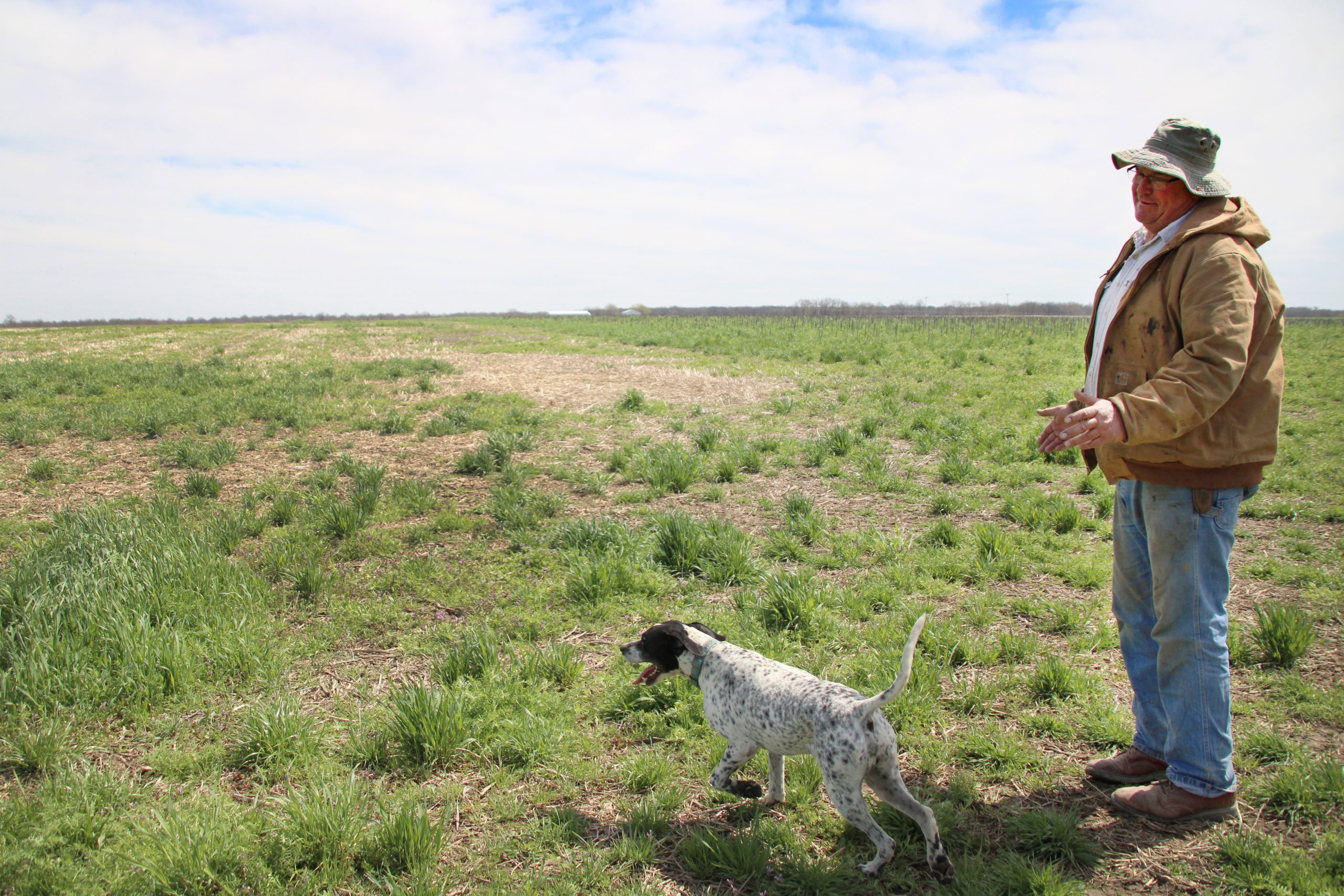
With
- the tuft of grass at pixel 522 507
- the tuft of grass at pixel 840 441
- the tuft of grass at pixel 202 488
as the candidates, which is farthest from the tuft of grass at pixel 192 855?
the tuft of grass at pixel 840 441

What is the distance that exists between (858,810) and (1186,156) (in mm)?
2914

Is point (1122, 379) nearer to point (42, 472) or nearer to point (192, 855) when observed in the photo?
point (192, 855)

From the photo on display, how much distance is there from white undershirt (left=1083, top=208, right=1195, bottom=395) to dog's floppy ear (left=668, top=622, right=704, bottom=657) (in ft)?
6.98

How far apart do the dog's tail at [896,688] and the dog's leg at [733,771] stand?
640 millimetres

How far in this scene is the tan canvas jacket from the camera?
8.52 feet

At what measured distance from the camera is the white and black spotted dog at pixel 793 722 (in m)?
2.83

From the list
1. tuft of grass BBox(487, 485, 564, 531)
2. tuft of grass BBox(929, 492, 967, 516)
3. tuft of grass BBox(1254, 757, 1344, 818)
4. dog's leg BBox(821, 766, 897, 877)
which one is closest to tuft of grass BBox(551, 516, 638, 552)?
tuft of grass BBox(487, 485, 564, 531)

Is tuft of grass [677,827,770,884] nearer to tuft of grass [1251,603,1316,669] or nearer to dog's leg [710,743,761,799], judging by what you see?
dog's leg [710,743,761,799]

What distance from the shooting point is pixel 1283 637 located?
4270 millimetres

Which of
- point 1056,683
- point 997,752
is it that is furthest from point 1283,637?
point 997,752

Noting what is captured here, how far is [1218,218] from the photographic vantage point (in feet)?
8.93

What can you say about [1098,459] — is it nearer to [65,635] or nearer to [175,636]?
[175,636]

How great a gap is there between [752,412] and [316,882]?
10.5 metres

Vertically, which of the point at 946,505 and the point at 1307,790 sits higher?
the point at 946,505
